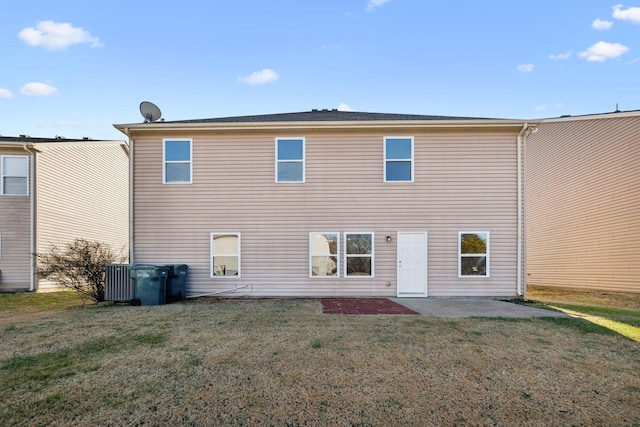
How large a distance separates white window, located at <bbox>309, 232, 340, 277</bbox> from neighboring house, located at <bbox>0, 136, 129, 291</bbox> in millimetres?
10186

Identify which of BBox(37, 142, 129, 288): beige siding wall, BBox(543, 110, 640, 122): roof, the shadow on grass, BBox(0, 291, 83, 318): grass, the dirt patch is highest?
BBox(543, 110, 640, 122): roof

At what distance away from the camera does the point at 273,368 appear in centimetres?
400

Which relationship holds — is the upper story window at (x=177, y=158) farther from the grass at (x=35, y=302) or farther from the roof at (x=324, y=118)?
the grass at (x=35, y=302)

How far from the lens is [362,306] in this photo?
323 inches

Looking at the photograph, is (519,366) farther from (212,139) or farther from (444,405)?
(212,139)

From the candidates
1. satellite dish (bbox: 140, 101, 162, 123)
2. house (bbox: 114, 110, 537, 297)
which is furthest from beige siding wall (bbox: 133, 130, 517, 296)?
satellite dish (bbox: 140, 101, 162, 123)

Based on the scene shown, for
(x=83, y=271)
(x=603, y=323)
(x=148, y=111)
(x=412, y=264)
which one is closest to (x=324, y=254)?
(x=412, y=264)

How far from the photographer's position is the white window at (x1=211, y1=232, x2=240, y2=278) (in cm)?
970

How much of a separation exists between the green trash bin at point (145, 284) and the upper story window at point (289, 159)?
4220 mm

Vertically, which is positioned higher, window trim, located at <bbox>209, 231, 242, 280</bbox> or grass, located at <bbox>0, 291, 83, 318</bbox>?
window trim, located at <bbox>209, 231, 242, 280</bbox>

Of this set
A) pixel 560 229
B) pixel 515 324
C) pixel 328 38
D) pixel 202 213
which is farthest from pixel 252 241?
pixel 560 229

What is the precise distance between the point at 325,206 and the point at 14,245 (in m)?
11.5

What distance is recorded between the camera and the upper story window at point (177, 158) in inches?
390

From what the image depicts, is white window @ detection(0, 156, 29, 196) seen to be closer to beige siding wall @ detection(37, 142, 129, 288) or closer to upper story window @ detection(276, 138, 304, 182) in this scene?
beige siding wall @ detection(37, 142, 129, 288)
